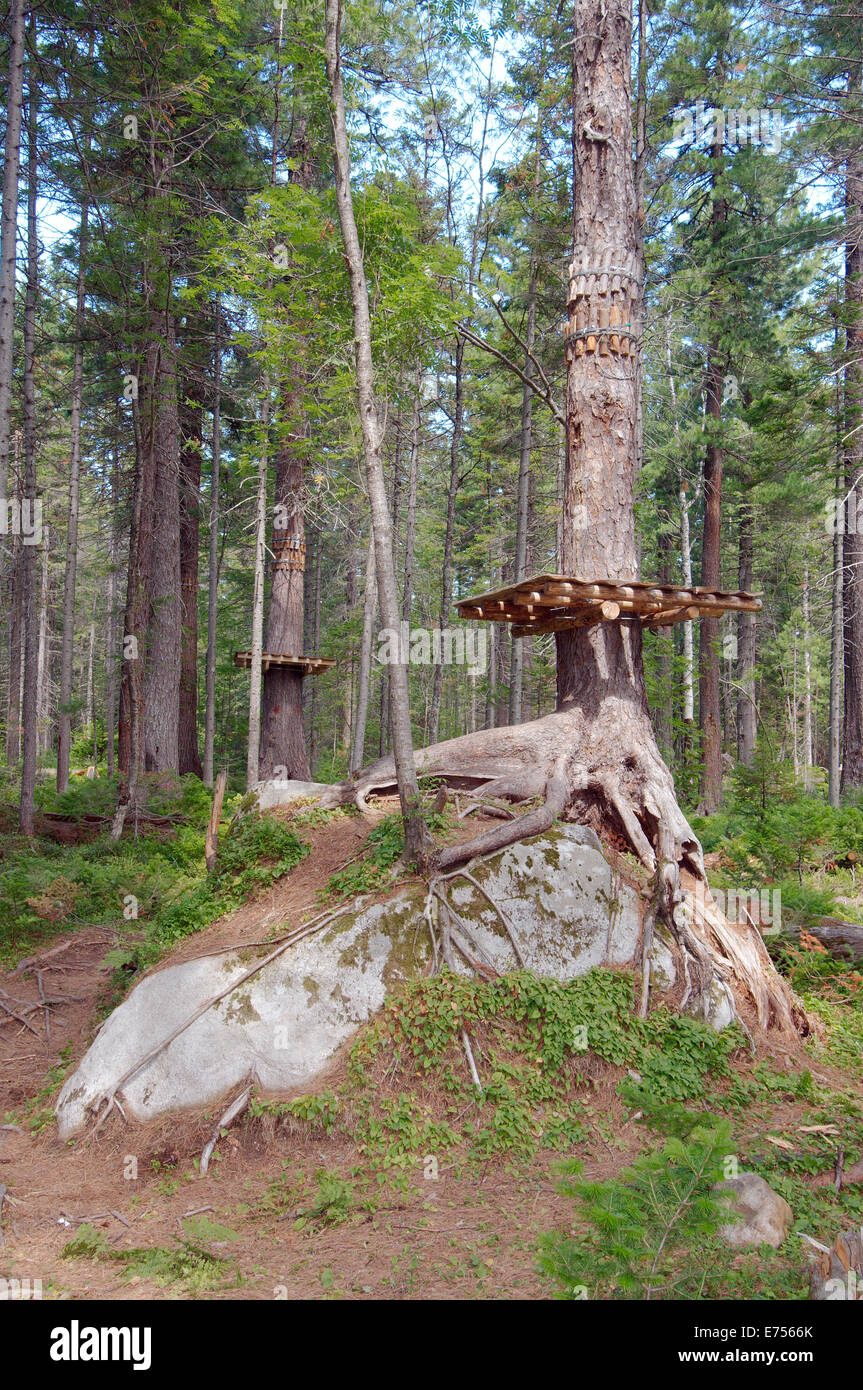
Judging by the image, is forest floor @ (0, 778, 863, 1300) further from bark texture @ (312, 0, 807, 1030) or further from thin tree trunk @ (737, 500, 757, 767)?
thin tree trunk @ (737, 500, 757, 767)

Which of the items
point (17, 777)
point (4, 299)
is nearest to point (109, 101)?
point (4, 299)

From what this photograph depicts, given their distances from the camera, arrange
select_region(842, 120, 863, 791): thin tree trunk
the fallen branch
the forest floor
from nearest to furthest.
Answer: the forest floor, the fallen branch, select_region(842, 120, 863, 791): thin tree trunk

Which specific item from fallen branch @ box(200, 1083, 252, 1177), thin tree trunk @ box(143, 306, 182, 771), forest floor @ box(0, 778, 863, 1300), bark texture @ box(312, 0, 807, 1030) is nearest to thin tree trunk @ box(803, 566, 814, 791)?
bark texture @ box(312, 0, 807, 1030)

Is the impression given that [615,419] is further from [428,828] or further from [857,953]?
[857,953]

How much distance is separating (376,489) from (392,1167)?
4.94m

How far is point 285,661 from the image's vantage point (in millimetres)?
12859

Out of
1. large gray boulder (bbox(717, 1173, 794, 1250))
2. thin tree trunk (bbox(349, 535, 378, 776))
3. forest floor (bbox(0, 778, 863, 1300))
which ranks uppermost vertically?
thin tree trunk (bbox(349, 535, 378, 776))

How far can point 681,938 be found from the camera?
639cm

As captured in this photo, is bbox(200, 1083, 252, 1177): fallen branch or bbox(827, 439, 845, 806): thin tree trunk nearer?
bbox(200, 1083, 252, 1177): fallen branch

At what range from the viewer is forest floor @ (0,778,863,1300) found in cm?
388

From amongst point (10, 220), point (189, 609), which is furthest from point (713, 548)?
point (10, 220)

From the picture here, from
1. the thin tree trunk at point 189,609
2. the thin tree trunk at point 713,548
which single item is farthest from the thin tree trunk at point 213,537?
the thin tree trunk at point 713,548

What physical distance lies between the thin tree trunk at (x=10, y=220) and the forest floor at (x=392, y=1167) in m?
6.35

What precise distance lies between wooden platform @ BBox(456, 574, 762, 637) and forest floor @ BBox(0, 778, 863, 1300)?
2.67m
